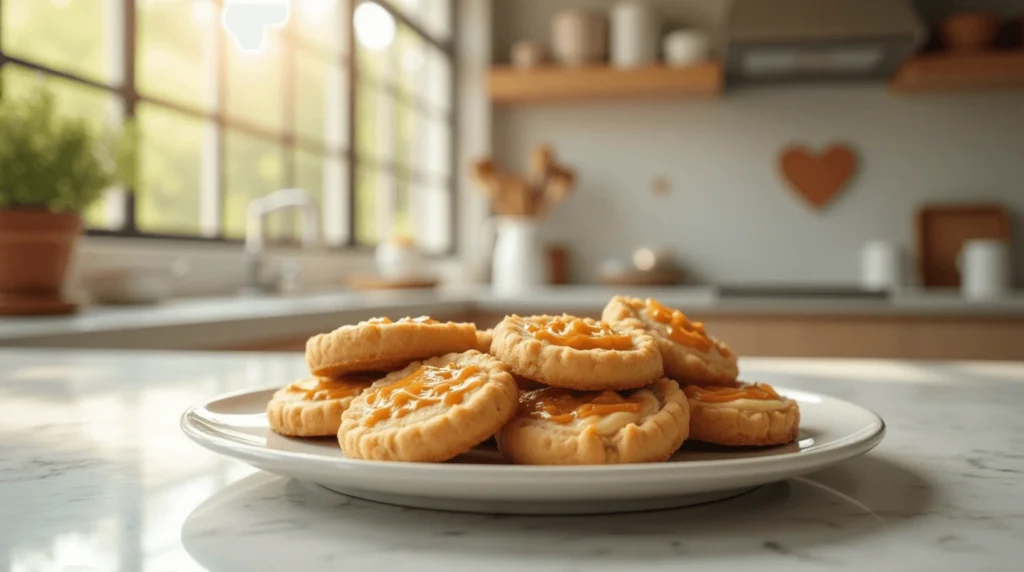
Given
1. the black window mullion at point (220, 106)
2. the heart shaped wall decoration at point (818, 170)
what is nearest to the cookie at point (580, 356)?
the black window mullion at point (220, 106)

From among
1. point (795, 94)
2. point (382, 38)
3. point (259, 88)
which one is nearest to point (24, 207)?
point (382, 38)

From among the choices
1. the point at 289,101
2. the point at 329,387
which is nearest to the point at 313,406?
the point at 329,387

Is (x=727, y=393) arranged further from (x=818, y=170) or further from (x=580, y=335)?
(x=818, y=170)

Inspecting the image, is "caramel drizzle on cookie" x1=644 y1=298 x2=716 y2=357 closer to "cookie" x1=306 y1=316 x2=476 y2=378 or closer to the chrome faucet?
"cookie" x1=306 y1=316 x2=476 y2=378

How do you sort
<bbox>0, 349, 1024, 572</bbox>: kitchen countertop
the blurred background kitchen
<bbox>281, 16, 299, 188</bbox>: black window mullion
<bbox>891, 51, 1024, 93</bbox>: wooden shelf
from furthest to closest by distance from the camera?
<bbox>891, 51, 1024, 93</bbox>: wooden shelf, <bbox>281, 16, 299, 188</bbox>: black window mullion, the blurred background kitchen, <bbox>0, 349, 1024, 572</bbox>: kitchen countertop

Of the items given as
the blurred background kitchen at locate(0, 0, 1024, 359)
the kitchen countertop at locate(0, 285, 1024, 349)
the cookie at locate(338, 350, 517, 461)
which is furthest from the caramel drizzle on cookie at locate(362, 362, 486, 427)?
the blurred background kitchen at locate(0, 0, 1024, 359)

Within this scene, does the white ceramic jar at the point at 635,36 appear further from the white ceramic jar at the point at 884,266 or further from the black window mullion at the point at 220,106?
the black window mullion at the point at 220,106
